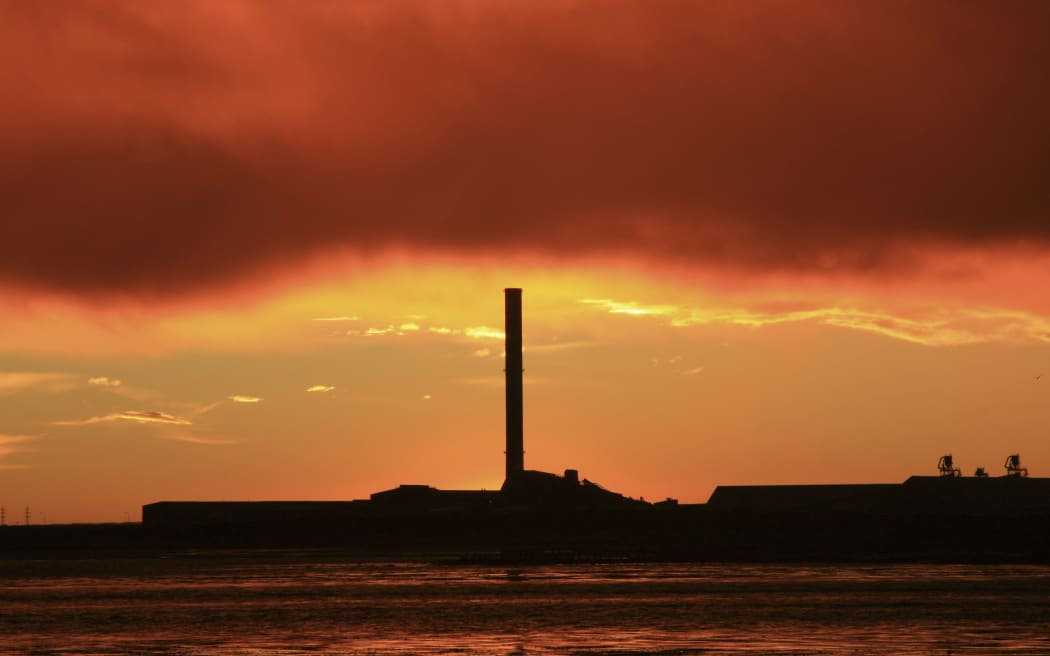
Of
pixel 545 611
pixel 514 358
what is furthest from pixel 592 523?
pixel 545 611

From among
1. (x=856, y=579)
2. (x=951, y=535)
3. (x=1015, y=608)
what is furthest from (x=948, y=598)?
(x=951, y=535)

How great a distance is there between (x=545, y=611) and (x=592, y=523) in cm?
9030

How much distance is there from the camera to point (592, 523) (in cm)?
14775

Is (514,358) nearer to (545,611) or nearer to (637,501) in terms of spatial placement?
(637,501)

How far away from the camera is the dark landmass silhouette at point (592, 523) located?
393 feet

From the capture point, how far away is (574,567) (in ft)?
298

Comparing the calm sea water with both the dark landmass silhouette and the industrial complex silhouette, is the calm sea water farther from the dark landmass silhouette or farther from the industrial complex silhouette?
the industrial complex silhouette

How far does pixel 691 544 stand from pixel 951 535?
2170 cm

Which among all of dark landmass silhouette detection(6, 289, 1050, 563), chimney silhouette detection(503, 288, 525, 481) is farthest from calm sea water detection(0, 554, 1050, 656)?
chimney silhouette detection(503, 288, 525, 481)

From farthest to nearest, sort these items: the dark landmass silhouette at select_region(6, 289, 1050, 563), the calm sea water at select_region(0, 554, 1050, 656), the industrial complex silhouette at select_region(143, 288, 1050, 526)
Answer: the industrial complex silhouette at select_region(143, 288, 1050, 526) < the dark landmass silhouette at select_region(6, 289, 1050, 563) < the calm sea water at select_region(0, 554, 1050, 656)

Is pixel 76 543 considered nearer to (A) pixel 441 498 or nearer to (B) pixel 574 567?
(A) pixel 441 498

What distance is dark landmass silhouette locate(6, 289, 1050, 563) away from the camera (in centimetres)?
11969

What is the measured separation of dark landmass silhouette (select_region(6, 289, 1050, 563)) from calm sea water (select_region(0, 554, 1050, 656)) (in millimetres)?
25606

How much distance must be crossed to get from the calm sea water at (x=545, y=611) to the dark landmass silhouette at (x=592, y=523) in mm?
25606
